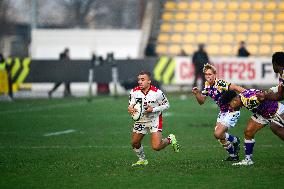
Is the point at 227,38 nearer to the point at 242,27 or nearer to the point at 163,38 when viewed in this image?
the point at 242,27

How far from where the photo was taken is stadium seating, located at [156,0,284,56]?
4353cm

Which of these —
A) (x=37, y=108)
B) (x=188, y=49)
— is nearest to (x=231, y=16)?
(x=188, y=49)

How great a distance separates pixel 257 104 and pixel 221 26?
32088 millimetres

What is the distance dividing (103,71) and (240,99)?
22641 mm

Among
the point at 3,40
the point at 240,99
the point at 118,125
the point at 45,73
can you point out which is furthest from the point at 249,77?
the point at 3,40

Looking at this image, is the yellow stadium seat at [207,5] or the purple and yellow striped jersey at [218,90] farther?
the yellow stadium seat at [207,5]

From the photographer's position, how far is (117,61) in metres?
35.6

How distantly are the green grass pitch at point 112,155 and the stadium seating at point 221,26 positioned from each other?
17636 millimetres

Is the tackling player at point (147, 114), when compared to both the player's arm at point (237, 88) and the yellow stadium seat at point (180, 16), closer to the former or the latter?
the player's arm at point (237, 88)

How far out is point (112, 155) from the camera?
14.9 m

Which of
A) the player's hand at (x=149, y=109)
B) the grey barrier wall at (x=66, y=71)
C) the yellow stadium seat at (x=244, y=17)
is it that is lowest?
the grey barrier wall at (x=66, y=71)

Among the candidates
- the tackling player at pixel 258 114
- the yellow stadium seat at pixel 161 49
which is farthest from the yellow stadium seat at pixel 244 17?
the tackling player at pixel 258 114

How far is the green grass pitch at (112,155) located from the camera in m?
11.3

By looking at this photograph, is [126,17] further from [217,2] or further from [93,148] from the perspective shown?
[93,148]
